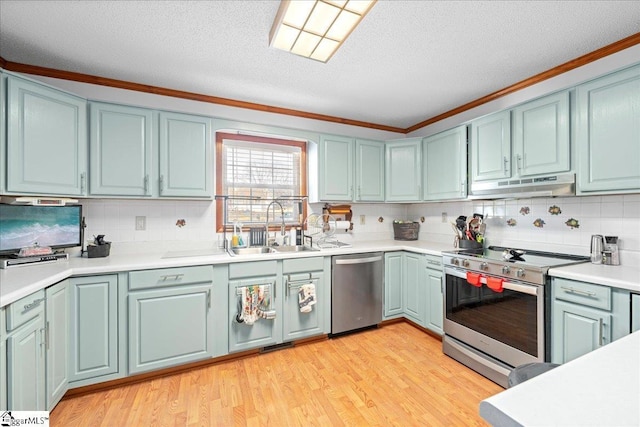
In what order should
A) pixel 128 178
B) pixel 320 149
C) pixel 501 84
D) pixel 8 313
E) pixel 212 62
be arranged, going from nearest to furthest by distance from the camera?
pixel 8 313
pixel 212 62
pixel 128 178
pixel 501 84
pixel 320 149

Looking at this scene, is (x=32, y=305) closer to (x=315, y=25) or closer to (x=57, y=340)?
(x=57, y=340)

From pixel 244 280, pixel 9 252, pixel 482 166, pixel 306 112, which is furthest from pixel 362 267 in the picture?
pixel 9 252

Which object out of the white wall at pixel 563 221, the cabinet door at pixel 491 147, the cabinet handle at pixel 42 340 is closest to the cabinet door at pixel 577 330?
the white wall at pixel 563 221

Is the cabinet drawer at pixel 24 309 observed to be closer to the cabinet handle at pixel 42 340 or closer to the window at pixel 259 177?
the cabinet handle at pixel 42 340

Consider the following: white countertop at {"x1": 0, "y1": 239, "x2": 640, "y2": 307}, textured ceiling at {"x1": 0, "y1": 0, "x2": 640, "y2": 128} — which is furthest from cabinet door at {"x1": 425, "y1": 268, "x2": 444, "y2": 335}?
textured ceiling at {"x1": 0, "y1": 0, "x2": 640, "y2": 128}

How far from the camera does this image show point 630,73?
68.7 inches

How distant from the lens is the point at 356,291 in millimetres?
2898

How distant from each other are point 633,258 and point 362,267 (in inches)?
78.5

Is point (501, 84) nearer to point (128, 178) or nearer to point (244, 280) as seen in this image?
point (244, 280)

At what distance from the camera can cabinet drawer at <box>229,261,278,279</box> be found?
238cm

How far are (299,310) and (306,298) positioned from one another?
132mm

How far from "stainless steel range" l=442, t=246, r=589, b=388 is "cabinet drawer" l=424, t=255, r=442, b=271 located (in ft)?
0.40

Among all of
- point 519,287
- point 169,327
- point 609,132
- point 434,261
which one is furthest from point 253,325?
point 609,132

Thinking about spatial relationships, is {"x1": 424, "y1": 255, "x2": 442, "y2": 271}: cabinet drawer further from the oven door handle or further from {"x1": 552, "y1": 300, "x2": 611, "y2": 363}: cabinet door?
{"x1": 552, "y1": 300, "x2": 611, "y2": 363}: cabinet door
